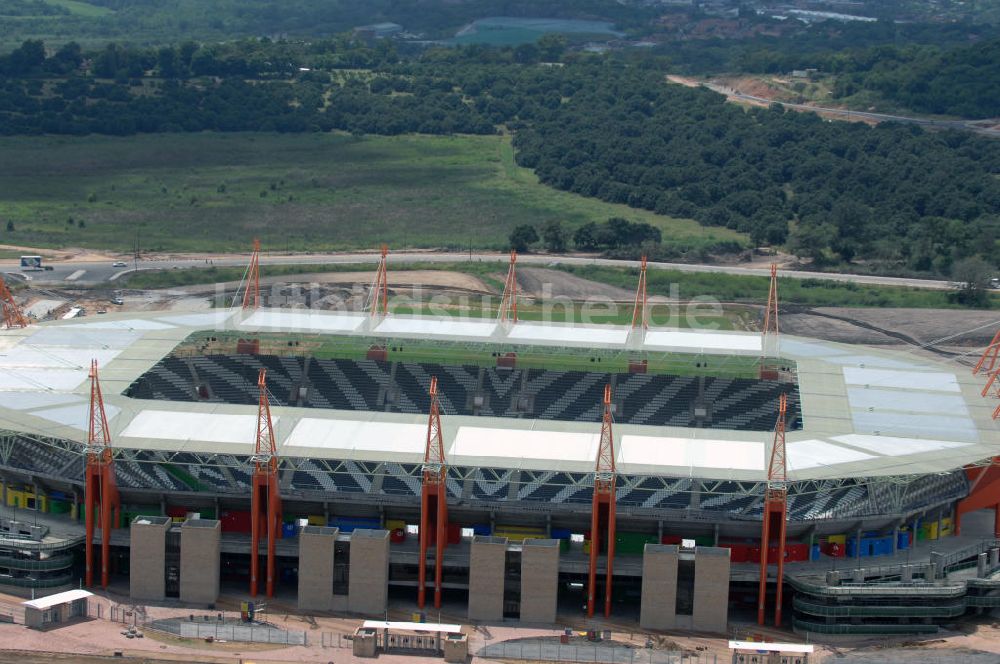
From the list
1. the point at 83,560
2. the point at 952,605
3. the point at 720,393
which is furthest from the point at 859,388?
the point at 83,560

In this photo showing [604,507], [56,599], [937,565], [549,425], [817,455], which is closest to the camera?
[56,599]

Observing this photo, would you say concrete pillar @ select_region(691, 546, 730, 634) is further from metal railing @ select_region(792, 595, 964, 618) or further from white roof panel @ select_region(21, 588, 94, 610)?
white roof panel @ select_region(21, 588, 94, 610)

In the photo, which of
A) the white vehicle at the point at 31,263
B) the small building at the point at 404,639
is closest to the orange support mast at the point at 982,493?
the small building at the point at 404,639

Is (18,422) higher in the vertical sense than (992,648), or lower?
higher

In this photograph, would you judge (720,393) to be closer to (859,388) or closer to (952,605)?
(859,388)

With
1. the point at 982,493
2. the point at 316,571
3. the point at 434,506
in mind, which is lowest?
the point at 316,571

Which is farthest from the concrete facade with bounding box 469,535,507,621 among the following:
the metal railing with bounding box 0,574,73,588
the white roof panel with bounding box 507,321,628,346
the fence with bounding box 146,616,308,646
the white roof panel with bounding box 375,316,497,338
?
the white roof panel with bounding box 375,316,497,338

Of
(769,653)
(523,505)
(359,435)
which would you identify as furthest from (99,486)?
(769,653)

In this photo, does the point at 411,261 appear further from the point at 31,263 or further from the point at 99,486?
the point at 99,486
